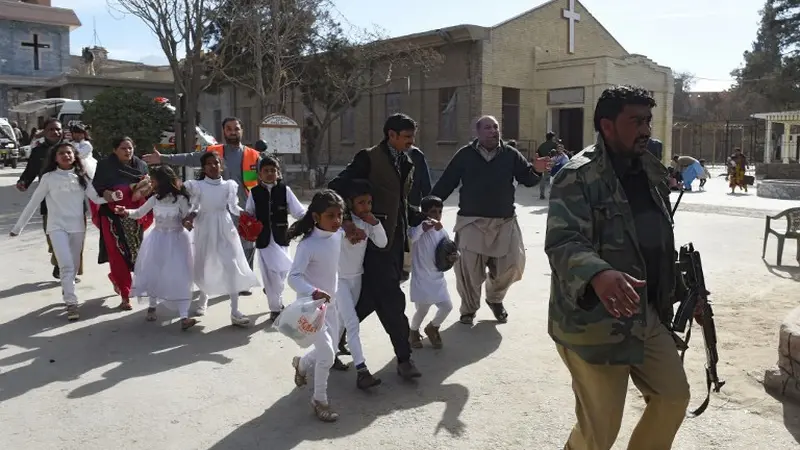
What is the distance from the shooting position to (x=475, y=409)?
4.15m

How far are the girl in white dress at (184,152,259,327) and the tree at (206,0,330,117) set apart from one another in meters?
12.0

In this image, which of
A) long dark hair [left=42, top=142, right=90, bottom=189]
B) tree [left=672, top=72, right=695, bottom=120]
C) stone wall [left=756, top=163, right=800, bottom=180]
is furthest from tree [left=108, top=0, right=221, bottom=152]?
tree [left=672, top=72, right=695, bottom=120]

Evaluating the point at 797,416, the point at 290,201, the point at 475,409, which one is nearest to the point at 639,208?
the point at 475,409

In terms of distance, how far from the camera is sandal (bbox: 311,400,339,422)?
3945 mm

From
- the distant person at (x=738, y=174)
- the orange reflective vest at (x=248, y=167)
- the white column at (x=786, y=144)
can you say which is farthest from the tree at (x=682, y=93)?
the orange reflective vest at (x=248, y=167)

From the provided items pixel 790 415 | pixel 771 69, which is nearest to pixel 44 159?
pixel 790 415

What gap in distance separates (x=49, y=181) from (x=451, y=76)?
65.3 feet

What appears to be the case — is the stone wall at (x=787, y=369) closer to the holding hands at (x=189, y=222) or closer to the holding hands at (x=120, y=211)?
the holding hands at (x=189, y=222)

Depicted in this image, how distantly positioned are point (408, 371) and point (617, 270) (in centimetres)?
231

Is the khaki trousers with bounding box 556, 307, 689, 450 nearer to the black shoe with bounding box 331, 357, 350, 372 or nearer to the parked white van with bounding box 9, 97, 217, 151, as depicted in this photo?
the black shoe with bounding box 331, 357, 350, 372

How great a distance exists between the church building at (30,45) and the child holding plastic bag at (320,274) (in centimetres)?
3948

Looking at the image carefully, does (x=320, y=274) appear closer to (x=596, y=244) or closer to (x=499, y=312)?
(x=596, y=244)

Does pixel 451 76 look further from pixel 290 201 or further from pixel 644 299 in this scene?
pixel 644 299

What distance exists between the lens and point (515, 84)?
25344 mm
